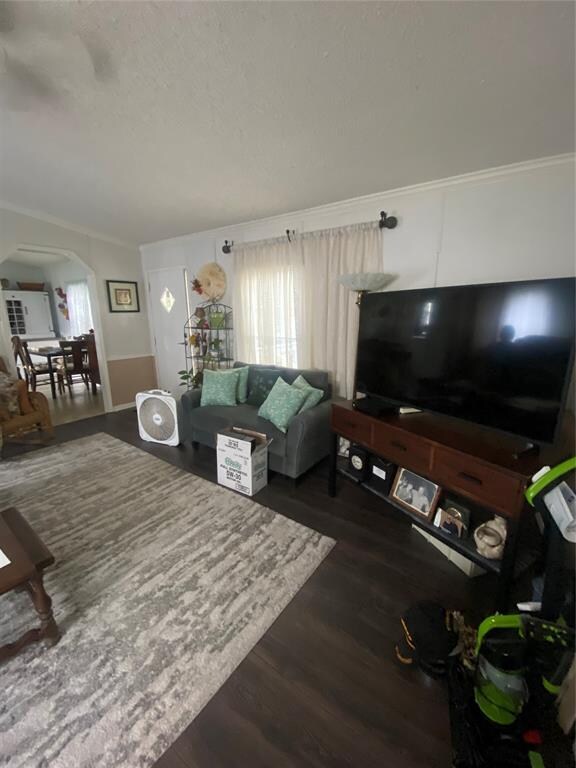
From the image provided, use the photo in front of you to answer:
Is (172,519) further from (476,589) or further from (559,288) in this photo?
(559,288)

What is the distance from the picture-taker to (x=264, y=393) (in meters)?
3.23

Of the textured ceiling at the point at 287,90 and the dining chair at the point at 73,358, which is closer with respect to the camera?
the textured ceiling at the point at 287,90

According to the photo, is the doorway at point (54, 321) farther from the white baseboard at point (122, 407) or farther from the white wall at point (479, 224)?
the white wall at point (479, 224)

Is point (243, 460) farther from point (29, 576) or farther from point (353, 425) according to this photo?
point (29, 576)

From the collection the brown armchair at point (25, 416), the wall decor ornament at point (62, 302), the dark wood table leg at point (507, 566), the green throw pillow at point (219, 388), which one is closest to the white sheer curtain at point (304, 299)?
the green throw pillow at point (219, 388)

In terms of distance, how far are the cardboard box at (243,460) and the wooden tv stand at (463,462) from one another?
79 centimetres

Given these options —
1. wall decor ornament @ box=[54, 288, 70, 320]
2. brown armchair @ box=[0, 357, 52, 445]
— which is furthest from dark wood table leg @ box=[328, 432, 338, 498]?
wall decor ornament @ box=[54, 288, 70, 320]

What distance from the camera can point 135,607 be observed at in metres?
1.53

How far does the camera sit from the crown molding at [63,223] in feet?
11.7

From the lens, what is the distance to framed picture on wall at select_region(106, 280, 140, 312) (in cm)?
450

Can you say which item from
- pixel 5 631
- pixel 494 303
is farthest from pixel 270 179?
pixel 5 631

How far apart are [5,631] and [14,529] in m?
0.45

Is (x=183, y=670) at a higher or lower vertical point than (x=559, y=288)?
lower

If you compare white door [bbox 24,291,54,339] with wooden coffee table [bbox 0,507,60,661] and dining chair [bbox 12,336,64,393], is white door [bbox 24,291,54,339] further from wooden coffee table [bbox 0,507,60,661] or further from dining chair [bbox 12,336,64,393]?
wooden coffee table [bbox 0,507,60,661]
